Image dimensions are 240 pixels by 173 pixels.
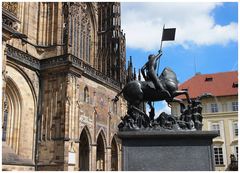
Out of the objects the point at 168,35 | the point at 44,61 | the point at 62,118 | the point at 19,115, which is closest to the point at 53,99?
the point at 62,118

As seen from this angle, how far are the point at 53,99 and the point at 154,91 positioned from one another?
1399cm

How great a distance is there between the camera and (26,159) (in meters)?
20.6

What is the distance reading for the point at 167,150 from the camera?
7.87 metres

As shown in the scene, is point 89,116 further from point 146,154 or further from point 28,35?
point 146,154

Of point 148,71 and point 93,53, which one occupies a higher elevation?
point 93,53

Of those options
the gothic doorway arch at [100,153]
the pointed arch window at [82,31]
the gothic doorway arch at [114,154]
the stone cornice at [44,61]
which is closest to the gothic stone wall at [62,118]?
the stone cornice at [44,61]

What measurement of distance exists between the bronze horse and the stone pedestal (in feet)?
3.72

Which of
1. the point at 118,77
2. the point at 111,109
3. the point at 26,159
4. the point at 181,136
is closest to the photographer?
the point at 181,136

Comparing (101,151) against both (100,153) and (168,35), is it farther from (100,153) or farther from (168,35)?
(168,35)

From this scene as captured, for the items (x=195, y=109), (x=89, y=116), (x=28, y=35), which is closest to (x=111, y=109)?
(x=89, y=116)

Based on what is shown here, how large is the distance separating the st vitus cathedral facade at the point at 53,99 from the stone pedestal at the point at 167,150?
31.6ft

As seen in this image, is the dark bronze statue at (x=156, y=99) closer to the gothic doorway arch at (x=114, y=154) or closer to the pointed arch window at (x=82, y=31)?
the pointed arch window at (x=82, y=31)

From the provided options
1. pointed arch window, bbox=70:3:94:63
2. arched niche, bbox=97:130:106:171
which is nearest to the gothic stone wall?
arched niche, bbox=97:130:106:171

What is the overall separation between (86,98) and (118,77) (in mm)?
7761
